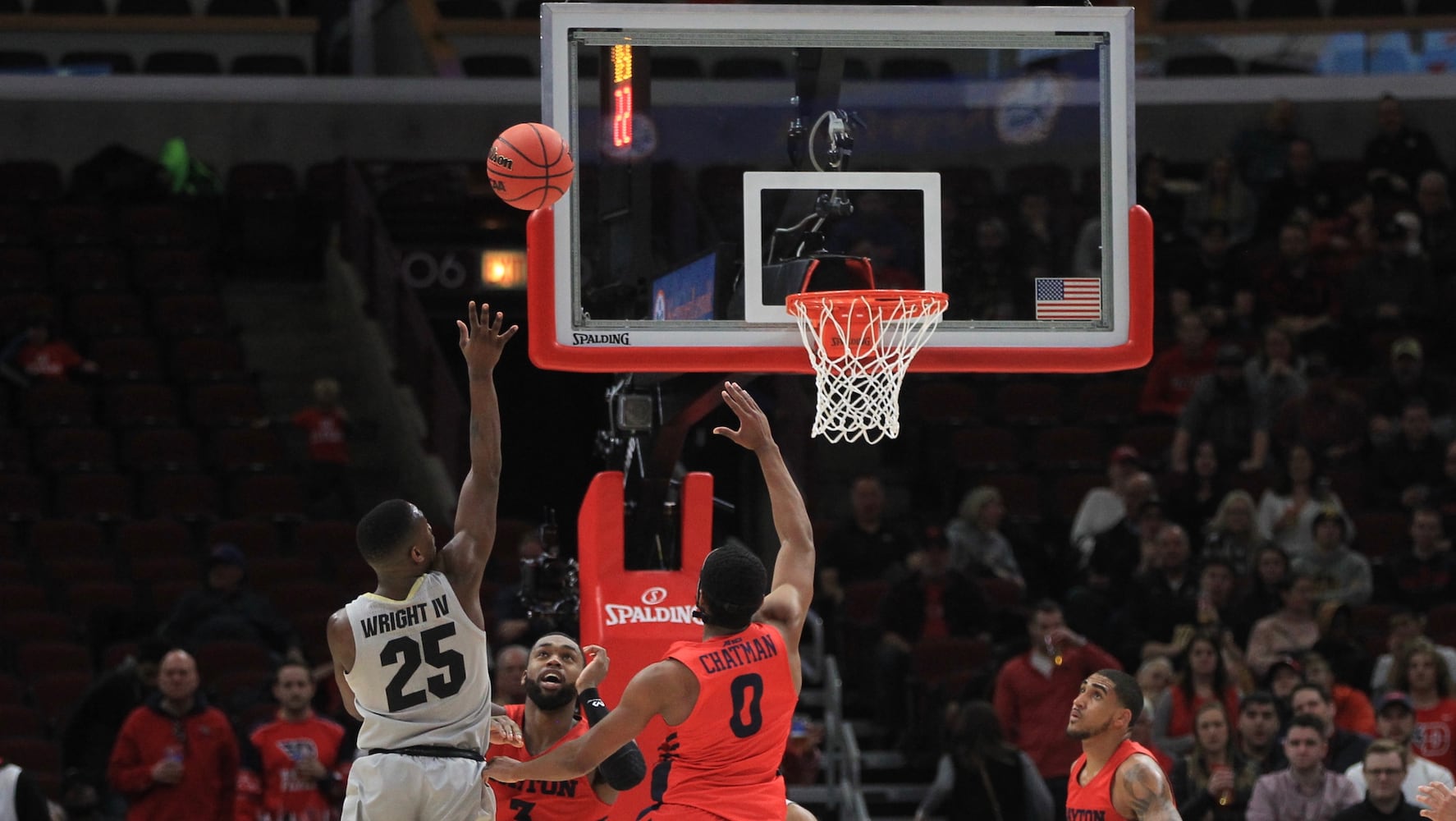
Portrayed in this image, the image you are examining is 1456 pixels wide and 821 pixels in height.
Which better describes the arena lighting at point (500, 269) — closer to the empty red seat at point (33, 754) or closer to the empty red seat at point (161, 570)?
the empty red seat at point (161, 570)

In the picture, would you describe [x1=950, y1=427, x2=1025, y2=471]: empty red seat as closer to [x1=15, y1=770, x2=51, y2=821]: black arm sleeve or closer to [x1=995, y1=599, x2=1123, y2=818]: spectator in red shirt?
[x1=995, y1=599, x2=1123, y2=818]: spectator in red shirt

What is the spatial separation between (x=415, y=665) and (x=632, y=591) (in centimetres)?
223

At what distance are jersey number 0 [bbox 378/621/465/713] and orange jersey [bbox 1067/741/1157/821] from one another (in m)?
2.38

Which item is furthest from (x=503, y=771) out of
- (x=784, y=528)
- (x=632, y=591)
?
(x=632, y=591)

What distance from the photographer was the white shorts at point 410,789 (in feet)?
18.6

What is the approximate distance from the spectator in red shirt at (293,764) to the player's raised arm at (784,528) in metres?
4.02

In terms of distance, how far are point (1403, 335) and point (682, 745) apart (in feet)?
33.5

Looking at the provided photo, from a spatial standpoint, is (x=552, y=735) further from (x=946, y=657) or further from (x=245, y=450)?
(x=245, y=450)

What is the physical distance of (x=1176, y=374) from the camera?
45.4 feet

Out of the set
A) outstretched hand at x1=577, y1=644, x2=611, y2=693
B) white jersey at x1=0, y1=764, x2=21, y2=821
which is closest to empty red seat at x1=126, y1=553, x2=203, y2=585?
white jersey at x1=0, y1=764, x2=21, y2=821

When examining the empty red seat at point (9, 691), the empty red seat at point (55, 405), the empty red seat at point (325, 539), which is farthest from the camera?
the empty red seat at point (55, 405)

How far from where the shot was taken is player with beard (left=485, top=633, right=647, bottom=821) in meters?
6.75

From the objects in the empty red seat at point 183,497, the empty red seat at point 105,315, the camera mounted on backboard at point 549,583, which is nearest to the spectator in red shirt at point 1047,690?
the camera mounted on backboard at point 549,583

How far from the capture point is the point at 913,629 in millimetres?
11562
